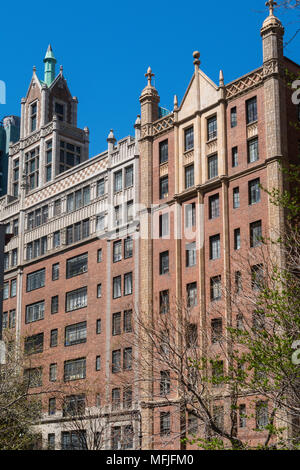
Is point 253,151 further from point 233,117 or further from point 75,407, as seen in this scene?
point 75,407

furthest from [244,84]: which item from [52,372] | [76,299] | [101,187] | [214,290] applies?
[52,372]

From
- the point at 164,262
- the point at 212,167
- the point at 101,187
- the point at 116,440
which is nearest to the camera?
the point at 212,167

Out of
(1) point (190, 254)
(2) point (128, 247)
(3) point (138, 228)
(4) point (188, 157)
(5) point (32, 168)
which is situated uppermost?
(5) point (32, 168)

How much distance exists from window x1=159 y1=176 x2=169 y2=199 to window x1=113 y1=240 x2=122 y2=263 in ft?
19.0

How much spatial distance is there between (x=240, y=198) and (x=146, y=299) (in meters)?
11.6

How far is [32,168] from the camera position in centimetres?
8594

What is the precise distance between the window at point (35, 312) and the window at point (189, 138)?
22.7 meters

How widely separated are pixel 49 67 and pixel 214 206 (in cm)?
4145

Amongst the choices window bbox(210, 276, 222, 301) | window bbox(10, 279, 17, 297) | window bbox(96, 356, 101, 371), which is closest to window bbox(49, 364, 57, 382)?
window bbox(96, 356, 101, 371)

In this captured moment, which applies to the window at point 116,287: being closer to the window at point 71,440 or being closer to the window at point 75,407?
the window at point 75,407

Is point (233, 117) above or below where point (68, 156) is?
below

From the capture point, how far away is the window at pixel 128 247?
6675cm

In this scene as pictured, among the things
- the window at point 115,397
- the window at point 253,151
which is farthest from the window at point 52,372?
the window at point 253,151
